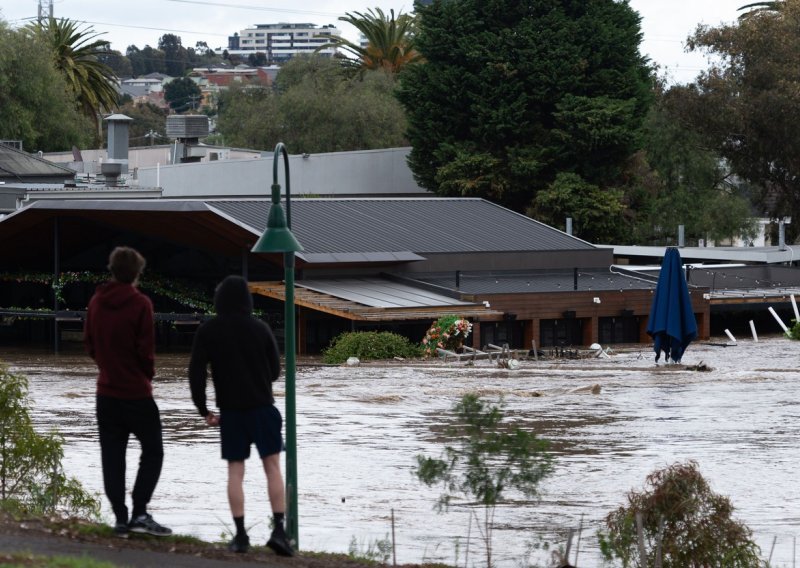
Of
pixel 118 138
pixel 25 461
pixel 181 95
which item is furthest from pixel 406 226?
pixel 181 95

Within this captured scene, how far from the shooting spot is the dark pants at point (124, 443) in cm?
914

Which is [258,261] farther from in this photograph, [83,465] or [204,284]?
[83,465]

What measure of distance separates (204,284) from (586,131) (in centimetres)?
2031

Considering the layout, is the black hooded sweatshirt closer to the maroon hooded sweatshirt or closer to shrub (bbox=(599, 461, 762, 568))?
the maroon hooded sweatshirt

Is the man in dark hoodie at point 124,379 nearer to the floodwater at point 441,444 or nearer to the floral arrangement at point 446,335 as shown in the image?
the floodwater at point 441,444

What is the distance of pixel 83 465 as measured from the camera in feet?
49.1

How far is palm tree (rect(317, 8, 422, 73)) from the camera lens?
8312 cm

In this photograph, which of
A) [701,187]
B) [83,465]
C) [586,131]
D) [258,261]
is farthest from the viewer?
[701,187]

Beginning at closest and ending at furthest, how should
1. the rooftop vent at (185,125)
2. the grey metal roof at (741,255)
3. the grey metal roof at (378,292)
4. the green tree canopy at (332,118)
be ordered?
the grey metal roof at (378,292), the grey metal roof at (741,255), the rooftop vent at (185,125), the green tree canopy at (332,118)

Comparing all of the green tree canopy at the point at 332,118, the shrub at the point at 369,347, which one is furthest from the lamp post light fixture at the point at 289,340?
the green tree canopy at the point at 332,118

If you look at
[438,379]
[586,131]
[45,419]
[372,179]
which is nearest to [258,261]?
[438,379]

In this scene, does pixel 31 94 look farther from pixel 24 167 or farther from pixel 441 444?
Answer: pixel 441 444

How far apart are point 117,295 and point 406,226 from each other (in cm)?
3177

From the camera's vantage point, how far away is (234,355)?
29.3 ft
